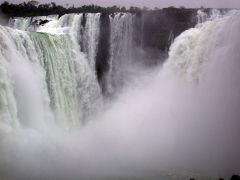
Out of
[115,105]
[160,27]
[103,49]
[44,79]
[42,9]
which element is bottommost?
[44,79]

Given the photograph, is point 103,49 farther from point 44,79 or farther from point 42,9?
point 42,9

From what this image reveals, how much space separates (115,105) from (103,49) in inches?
92.2

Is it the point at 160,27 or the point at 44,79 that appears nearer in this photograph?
the point at 44,79

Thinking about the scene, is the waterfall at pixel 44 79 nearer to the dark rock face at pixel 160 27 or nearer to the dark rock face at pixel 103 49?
the dark rock face at pixel 103 49

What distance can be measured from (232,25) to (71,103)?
618cm

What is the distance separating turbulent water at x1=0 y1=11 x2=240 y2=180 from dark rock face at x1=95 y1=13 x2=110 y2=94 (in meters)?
0.09

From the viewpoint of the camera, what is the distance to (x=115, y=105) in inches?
834

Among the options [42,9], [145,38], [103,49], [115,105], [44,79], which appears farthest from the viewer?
[42,9]

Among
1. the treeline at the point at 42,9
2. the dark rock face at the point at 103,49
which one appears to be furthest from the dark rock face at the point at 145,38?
the treeline at the point at 42,9

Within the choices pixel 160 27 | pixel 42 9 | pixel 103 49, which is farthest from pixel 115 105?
pixel 42 9

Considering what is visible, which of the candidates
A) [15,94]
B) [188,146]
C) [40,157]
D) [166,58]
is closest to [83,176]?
[40,157]

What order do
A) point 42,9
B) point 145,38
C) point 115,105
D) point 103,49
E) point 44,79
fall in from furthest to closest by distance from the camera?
point 42,9
point 145,38
point 103,49
point 115,105
point 44,79

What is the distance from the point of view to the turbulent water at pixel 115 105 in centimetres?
1423

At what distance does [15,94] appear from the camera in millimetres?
14906
